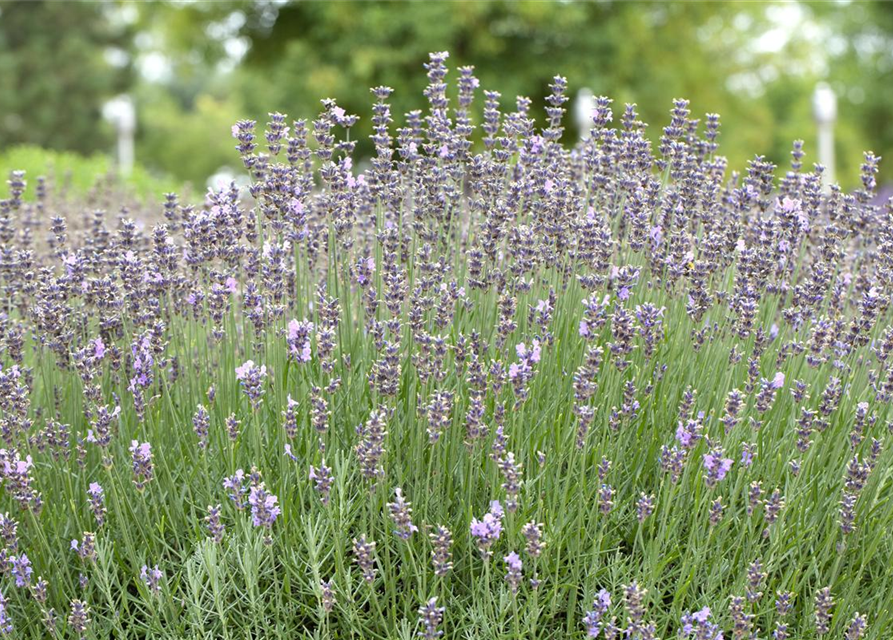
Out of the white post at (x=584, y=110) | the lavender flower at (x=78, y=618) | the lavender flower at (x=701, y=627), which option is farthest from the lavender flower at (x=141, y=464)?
the white post at (x=584, y=110)

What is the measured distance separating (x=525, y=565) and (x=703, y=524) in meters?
0.53

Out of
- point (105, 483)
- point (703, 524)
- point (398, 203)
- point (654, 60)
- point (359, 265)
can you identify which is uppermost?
point (654, 60)

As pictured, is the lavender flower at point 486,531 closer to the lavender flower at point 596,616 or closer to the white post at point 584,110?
the lavender flower at point 596,616

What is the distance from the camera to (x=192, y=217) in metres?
3.37

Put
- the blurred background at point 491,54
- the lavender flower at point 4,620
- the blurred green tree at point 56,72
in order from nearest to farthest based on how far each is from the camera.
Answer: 1. the lavender flower at point 4,620
2. the blurred background at point 491,54
3. the blurred green tree at point 56,72

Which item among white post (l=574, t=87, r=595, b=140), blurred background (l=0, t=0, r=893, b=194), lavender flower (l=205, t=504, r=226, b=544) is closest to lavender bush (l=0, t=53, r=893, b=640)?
lavender flower (l=205, t=504, r=226, b=544)

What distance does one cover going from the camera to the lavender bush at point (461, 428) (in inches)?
109

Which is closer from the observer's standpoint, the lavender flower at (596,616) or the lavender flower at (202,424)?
the lavender flower at (596,616)

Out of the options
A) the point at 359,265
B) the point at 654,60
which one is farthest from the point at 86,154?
the point at 359,265

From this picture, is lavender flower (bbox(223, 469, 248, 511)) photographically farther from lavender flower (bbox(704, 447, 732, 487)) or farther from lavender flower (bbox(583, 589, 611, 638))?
lavender flower (bbox(704, 447, 732, 487))

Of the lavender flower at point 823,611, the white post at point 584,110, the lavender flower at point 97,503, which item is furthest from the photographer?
the white post at point 584,110

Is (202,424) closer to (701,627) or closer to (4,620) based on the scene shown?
(4,620)

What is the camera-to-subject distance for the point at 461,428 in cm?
322

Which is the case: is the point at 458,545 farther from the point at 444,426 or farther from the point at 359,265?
the point at 359,265
